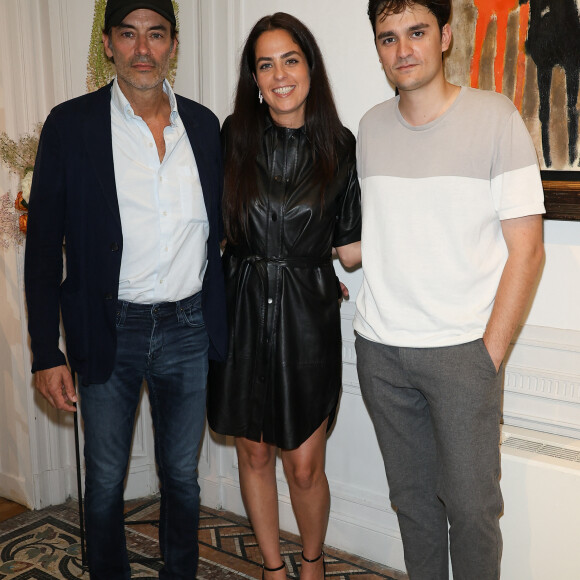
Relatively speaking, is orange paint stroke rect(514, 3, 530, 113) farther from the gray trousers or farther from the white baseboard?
the white baseboard

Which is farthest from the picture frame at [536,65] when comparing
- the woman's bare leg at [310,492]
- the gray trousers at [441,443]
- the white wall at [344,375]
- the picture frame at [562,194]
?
the woman's bare leg at [310,492]

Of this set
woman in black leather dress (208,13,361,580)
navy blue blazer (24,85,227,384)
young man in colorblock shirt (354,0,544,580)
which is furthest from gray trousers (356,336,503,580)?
navy blue blazer (24,85,227,384)

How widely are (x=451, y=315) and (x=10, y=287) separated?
2.09 m

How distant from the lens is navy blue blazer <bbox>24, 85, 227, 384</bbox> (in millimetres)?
1989

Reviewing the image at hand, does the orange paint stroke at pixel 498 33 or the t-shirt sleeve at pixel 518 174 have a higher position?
the orange paint stroke at pixel 498 33

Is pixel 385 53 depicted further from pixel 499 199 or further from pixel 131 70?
pixel 131 70

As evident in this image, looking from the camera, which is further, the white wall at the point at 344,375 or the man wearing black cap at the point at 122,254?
the white wall at the point at 344,375

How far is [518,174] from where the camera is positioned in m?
1.76

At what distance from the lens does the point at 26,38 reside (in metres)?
2.91

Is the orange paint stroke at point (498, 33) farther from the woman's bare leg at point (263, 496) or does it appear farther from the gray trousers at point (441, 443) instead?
the woman's bare leg at point (263, 496)

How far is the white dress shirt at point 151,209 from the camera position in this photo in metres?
2.04

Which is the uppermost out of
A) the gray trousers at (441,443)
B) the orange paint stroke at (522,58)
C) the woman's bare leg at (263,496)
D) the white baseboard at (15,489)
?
the orange paint stroke at (522,58)

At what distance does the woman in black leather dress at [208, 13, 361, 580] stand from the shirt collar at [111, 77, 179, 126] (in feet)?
0.62

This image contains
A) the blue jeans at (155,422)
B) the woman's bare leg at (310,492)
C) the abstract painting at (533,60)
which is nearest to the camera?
the abstract painting at (533,60)
